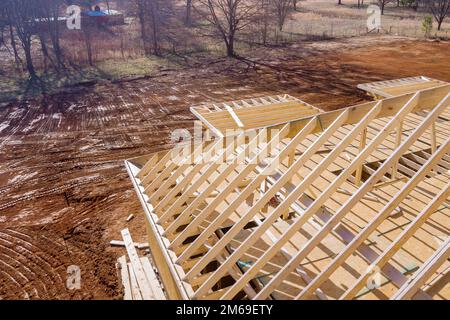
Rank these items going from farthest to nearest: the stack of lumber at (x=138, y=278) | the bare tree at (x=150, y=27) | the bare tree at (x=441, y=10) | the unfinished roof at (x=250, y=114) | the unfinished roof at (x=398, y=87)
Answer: the bare tree at (x=441, y=10) → the bare tree at (x=150, y=27) → the unfinished roof at (x=398, y=87) → the unfinished roof at (x=250, y=114) → the stack of lumber at (x=138, y=278)

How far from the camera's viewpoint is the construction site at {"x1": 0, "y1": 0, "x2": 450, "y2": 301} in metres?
4.97

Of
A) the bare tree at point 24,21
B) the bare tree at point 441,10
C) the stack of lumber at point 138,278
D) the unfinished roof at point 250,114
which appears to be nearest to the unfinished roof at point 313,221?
the stack of lumber at point 138,278

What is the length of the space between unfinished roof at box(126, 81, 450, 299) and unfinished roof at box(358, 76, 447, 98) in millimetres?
4182

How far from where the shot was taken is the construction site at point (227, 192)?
497cm

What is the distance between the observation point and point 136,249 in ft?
28.1

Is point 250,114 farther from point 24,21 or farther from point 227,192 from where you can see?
point 24,21

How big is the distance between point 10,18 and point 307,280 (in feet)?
85.5

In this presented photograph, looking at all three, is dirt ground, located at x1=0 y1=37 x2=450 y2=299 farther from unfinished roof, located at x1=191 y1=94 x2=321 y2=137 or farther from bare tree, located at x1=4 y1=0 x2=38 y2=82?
bare tree, located at x1=4 y1=0 x2=38 y2=82

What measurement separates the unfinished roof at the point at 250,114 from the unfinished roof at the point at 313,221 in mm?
1986

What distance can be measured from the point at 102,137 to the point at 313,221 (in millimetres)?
9945

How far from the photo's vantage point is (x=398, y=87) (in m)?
12.9

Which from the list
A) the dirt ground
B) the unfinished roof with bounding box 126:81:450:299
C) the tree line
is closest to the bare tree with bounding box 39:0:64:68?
the tree line

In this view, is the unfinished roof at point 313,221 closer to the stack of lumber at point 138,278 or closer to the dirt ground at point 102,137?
the stack of lumber at point 138,278
